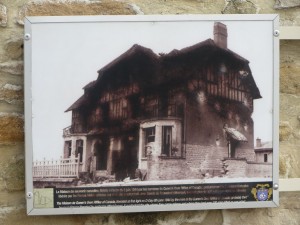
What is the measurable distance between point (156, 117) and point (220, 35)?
416 mm

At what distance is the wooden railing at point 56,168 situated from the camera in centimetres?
205

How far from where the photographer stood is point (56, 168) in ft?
6.73

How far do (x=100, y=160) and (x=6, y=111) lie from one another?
421 mm

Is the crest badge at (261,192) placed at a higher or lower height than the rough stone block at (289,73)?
lower

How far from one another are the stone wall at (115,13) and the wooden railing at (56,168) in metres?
0.09

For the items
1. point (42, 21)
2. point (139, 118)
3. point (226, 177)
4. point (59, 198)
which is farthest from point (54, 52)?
point (226, 177)

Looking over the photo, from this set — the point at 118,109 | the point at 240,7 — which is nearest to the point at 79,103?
the point at 118,109

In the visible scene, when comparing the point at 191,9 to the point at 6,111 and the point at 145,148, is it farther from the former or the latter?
the point at 6,111

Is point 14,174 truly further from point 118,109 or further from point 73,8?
point 73,8

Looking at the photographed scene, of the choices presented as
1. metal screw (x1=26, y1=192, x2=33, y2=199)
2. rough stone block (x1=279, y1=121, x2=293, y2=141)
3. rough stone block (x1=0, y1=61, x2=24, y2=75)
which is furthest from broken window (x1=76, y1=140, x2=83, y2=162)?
rough stone block (x1=279, y1=121, x2=293, y2=141)

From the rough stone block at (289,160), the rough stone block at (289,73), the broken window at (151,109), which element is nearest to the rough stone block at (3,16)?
the broken window at (151,109)

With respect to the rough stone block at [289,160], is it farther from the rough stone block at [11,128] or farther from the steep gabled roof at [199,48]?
the rough stone block at [11,128]

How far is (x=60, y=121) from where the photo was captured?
2.05 metres

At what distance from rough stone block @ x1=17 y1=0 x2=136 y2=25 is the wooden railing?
1.85ft
